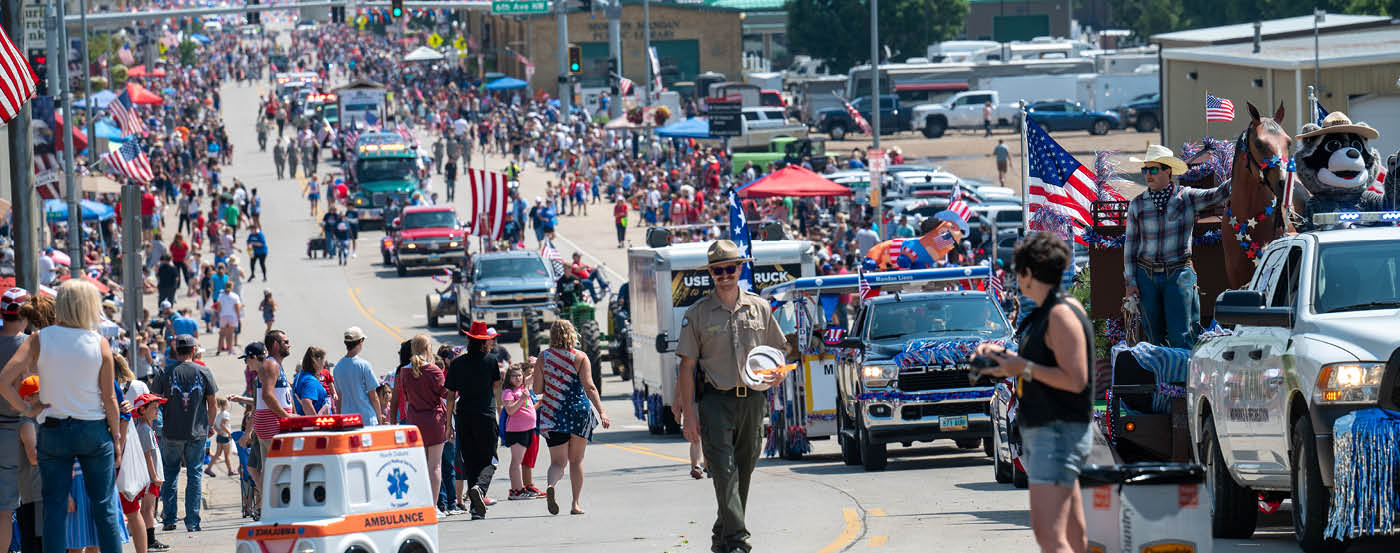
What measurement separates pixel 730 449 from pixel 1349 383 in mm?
3321

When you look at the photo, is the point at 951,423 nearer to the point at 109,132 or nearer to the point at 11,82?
the point at 11,82

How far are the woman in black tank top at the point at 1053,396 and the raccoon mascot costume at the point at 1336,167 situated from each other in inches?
208

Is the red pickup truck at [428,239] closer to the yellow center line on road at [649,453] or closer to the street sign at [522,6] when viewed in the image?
the street sign at [522,6]

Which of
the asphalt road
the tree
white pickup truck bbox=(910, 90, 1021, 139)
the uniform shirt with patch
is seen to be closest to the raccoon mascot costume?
the asphalt road

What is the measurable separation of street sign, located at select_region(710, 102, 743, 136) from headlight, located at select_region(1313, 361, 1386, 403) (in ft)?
151

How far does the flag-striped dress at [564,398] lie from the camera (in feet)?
47.9

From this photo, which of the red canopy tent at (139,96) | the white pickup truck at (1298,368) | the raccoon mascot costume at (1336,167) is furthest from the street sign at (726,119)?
the white pickup truck at (1298,368)

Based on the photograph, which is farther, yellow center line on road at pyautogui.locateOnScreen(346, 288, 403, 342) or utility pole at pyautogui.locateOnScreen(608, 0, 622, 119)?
utility pole at pyautogui.locateOnScreen(608, 0, 622, 119)

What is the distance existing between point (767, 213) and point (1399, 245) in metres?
37.0

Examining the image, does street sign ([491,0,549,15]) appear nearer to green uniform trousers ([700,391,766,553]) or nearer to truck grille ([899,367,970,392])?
truck grille ([899,367,970,392])

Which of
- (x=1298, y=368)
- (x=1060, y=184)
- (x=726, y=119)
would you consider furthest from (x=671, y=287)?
(x=726, y=119)

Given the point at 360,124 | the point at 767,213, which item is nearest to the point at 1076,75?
the point at 360,124

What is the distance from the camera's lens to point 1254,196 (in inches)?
507

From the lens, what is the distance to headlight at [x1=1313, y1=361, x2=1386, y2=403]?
30.6ft
